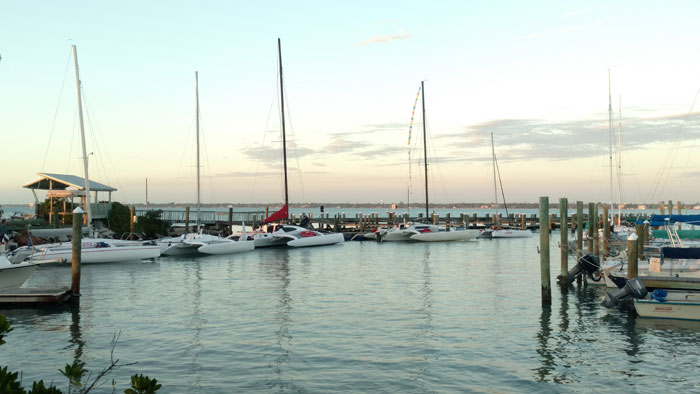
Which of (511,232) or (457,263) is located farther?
(511,232)

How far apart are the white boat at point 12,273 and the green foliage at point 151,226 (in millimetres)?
27932

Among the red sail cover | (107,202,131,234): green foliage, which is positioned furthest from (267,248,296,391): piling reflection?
(107,202,131,234): green foliage

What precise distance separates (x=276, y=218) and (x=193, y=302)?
26.8m

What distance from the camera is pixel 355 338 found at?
49.0 ft

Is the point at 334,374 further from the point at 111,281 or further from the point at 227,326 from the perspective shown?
the point at 111,281

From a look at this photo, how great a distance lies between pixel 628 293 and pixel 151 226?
3973 cm

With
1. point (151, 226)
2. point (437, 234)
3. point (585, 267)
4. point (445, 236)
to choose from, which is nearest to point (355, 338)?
point (585, 267)

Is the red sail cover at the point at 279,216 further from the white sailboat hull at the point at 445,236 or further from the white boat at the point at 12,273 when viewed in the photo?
the white boat at the point at 12,273

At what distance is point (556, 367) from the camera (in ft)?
41.2

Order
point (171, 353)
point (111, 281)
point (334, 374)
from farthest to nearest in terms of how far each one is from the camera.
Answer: point (111, 281) < point (171, 353) < point (334, 374)

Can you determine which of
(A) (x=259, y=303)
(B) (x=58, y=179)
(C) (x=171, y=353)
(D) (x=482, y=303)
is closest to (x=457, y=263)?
(D) (x=482, y=303)

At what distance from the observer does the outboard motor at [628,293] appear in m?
16.9

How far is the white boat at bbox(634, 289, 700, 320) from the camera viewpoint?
54.2ft

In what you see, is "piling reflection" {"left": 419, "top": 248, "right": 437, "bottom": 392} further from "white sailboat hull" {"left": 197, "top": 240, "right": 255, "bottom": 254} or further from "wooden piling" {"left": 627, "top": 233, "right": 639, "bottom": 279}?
"white sailboat hull" {"left": 197, "top": 240, "right": 255, "bottom": 254}
